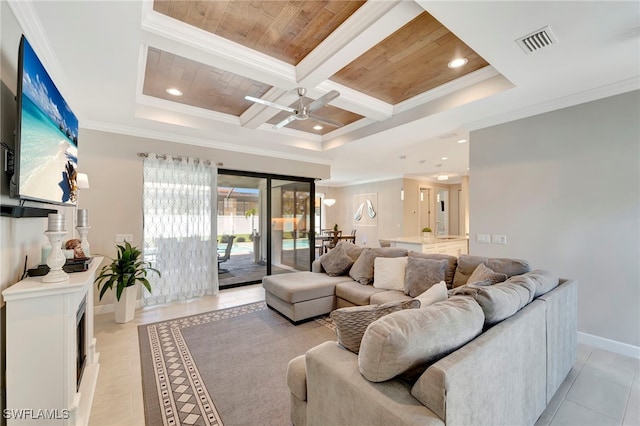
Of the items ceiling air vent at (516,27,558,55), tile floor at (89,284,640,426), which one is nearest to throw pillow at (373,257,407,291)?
tile floor at (89,284,640,426)

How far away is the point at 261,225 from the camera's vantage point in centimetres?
579

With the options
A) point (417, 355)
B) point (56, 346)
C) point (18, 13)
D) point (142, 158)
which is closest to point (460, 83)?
point (417, 355)

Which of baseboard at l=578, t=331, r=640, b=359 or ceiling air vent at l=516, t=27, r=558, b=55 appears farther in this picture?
baseboard at l=578, t=331, r=640, b=359

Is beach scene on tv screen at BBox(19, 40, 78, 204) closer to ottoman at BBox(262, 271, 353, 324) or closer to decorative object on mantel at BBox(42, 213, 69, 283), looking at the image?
decorative object on mantel at BBox(42, 213, 69, 283)

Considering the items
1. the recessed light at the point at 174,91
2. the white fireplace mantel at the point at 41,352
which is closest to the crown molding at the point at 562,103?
the recessed light at the point at 174,91

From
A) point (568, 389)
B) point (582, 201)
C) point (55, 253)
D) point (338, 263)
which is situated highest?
point (582, 201)

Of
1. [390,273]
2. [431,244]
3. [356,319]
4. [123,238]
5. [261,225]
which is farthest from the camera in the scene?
[261,225]

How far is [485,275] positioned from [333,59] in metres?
2.45

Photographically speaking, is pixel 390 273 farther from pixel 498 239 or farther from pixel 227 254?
pixel 227 254

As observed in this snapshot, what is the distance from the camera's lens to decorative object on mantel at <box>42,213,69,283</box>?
1673 mm

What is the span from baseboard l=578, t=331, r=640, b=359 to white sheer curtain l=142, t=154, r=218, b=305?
5092 millimetres

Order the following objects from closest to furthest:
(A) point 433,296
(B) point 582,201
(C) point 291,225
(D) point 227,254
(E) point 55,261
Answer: (E) point 55,261 < (A) point 433,296 < (B) point 582,201 < (D) point 227,254 < (C) point 291,225

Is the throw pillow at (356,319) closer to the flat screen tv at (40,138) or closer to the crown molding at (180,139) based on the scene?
the flat screen tv at (40,138)

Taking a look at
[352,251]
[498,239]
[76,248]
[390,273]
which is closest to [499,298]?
[390,273]
